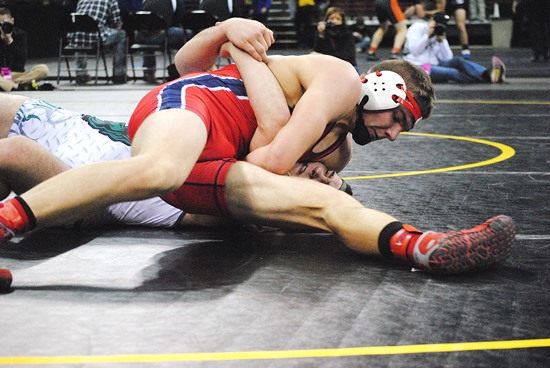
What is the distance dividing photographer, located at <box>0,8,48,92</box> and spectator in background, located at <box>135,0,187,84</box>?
4.31 ft

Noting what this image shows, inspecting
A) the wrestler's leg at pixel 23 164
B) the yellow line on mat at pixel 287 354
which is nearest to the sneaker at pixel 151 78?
the wrestler's leg at pixel 23 164

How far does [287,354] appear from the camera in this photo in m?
1.83

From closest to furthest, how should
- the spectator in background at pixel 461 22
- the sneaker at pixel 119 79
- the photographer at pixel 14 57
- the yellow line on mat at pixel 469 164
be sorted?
1. the yellow line on mat at pixel 469 164
2. the photographer at pixel 14 57
3. the sneaker at pixel 119 79
4. the spectator in background at pixel 461 22

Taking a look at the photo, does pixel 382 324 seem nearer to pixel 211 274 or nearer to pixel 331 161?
pixel 211 274

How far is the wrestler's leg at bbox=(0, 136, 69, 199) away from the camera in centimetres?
288

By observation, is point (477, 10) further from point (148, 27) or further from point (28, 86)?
point (28, 86)

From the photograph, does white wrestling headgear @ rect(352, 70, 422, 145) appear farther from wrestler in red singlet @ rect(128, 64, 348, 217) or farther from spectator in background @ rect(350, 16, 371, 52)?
spectator in background @ rect(350, 16, 371, 52)

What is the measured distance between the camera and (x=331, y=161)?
3156mm

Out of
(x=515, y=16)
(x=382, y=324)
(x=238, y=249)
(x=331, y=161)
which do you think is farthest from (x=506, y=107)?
(x=515, y=16)

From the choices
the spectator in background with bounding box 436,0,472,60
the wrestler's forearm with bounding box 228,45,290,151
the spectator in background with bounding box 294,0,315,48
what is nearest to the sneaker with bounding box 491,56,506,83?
the spectator in background with bounding box 436,0,472,60

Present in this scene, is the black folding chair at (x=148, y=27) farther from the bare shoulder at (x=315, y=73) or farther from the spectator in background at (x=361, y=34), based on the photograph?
the bare shoulder at (x=315, y=73)

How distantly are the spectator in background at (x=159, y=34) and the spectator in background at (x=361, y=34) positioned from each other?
5641mm

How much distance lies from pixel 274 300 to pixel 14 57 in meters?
8.10

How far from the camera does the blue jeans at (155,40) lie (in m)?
10.4
